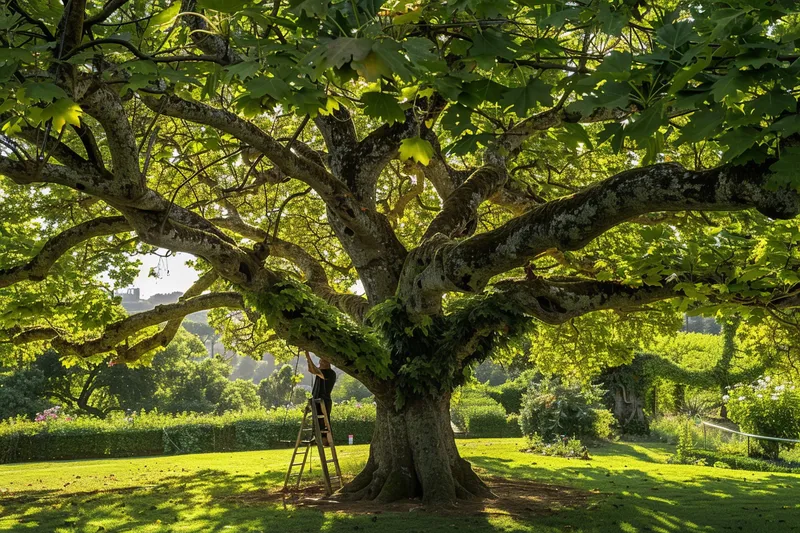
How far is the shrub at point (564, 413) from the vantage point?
20516mm

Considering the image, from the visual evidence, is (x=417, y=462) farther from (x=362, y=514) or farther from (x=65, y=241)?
(x=65, y=241)

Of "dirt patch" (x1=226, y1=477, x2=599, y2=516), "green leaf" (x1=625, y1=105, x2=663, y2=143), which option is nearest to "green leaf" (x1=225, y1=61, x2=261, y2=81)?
"green leaf" (x1=625, y1=105, x2=663, y2=143)

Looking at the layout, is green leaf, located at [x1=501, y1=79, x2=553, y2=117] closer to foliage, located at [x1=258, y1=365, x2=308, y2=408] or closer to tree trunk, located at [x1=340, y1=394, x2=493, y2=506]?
tree trunk, located at [x1=340, y1=394, x2=493, y2=506]

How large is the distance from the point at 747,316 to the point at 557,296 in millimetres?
2160

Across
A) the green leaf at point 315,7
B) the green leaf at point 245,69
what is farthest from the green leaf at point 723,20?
the green leaf at point 245,69

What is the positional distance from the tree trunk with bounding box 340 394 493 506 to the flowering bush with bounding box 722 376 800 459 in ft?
37.5

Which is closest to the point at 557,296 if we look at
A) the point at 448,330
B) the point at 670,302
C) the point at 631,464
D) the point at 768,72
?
the point at 670,302

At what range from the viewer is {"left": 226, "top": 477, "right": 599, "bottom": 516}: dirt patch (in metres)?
8.88

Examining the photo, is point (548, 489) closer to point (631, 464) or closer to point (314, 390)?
point (314, 390)

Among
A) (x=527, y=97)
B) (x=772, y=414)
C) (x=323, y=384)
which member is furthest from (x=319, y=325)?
(x=772, y=414)

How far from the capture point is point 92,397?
4391cm

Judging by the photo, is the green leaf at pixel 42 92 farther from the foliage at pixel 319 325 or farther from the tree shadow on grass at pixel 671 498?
the tree shadow on grass at pixel 671 498

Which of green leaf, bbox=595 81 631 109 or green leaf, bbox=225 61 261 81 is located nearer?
green leaf, bbox=225 61 261 81

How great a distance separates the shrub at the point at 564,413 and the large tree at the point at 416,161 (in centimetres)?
830
